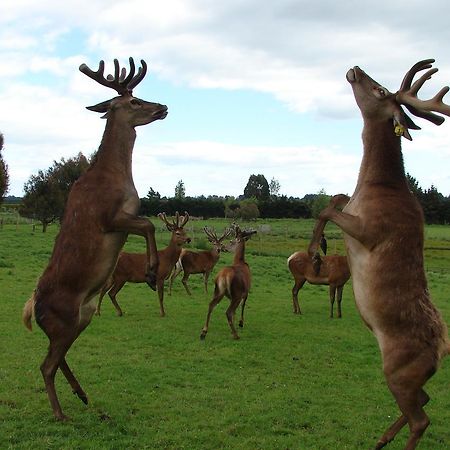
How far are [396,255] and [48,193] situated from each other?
3518cm

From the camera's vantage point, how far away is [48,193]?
3775 cm

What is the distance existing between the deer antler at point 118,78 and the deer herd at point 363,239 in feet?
0.04

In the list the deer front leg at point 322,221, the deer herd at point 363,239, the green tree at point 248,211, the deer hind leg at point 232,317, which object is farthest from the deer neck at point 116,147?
the green tree at point 248,211

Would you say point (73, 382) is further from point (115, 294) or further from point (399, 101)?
point (115, 294)

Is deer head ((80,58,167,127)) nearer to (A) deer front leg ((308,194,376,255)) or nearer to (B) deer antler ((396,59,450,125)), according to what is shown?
(A) deer front leg ((308,194,376,255))

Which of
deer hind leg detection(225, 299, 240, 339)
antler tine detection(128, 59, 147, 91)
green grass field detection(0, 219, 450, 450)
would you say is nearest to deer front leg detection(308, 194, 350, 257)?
green grass field detection(0, 219, 450, 450)

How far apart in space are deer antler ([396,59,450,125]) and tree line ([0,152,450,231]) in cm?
3054

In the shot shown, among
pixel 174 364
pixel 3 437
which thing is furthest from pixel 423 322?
pixel 174 364

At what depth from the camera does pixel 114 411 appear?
262 inches

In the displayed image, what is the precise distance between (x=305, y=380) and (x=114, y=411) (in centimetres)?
308

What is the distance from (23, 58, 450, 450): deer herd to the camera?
505cm

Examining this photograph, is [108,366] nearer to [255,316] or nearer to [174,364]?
[174,364]

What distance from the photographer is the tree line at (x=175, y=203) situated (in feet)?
124

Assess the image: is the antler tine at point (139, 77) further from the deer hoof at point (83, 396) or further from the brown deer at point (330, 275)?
the brown deer at point (330, 275)
